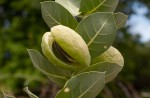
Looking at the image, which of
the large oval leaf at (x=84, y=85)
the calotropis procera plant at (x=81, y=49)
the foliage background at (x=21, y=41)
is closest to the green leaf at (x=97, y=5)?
the calotropis procera plant at (x=81, y=49)

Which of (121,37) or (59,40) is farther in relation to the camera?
(121,37)

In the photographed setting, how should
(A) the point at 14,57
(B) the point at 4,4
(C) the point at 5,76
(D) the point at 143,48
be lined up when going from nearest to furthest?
(C) the point at 5,76 < (A) the point at 14,57 < (B) the point at 4,4 < (D) the point at 143,48

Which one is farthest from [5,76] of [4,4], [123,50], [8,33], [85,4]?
[85,4]

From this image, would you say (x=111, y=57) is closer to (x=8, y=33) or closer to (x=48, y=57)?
(x=48, y=57)

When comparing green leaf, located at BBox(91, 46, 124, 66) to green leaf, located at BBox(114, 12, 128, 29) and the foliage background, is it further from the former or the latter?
the foliage background

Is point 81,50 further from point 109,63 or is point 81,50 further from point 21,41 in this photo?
point 21,41

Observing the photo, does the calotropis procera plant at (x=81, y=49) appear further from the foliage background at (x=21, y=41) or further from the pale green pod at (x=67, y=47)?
the foliage background at (x=21, y=41)

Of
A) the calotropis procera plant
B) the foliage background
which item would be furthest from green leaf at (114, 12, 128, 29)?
the foliage background
